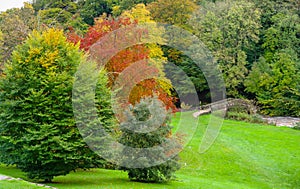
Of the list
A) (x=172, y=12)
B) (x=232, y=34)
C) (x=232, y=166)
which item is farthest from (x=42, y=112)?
(x=172, y=12)

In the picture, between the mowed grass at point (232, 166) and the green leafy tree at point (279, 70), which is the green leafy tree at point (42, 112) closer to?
the mowed grass at point (232, 166)

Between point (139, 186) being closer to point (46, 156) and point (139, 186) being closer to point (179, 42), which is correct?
point (46, 156)

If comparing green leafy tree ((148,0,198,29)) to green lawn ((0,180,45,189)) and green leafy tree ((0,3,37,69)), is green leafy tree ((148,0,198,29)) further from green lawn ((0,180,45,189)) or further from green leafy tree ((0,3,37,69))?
green lawn ((0,180,45,189))

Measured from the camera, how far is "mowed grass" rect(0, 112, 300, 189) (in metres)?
18.5

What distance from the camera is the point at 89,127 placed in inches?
651

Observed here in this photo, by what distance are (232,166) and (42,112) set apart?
1400cm

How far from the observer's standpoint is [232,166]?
86.2 feet

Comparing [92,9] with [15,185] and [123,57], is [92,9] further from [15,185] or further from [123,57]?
[15,185]

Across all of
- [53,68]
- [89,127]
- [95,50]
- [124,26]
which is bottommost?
[89,127]

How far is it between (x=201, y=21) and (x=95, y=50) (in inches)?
1248

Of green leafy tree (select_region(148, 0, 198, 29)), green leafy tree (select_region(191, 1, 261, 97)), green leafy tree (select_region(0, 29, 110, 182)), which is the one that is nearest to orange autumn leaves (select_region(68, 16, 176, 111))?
green leafy tree (select_region(0, 29, 110, 182))

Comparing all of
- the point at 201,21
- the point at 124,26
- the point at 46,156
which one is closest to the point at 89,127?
the point at 46,156

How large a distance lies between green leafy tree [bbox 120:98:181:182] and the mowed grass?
72 cm

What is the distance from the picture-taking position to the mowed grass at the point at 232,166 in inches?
728
